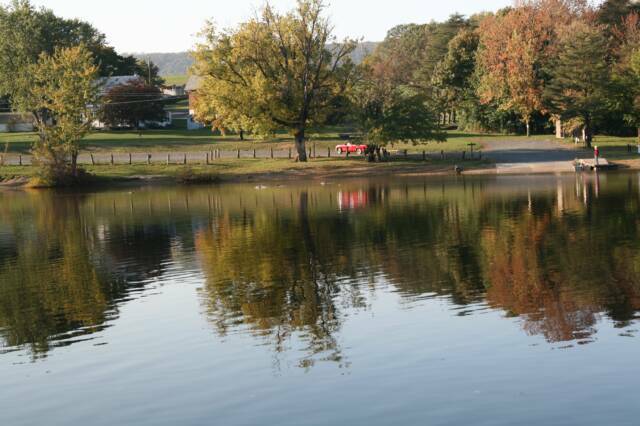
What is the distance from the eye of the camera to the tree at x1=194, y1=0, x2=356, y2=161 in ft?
281

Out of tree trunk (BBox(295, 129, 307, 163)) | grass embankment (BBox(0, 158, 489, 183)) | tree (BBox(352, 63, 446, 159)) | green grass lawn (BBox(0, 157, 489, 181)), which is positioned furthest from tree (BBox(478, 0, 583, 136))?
tree trunk (BBox(295, 129, 307, 163))

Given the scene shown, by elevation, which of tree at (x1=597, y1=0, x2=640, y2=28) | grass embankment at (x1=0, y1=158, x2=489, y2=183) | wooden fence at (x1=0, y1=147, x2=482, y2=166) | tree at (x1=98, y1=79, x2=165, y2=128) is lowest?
grass embankment at (x1=0, y1=158, x2=489, y2=183)

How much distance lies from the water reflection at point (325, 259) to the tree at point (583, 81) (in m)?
27.4

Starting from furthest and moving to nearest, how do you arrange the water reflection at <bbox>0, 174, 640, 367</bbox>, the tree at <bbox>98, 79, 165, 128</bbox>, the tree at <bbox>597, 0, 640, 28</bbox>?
the tree at <bbox>98, 79, 165, 128</bbox> < the tree at <bbox>597, 0, 640, 28</bbox> < the water reflection at <bbox>0, 174, 640, 367</bbox>

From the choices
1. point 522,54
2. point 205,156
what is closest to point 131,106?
point 205,156

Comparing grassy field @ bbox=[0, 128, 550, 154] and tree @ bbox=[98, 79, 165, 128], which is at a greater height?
tree @ bbox=[98, 79, 165, 128]

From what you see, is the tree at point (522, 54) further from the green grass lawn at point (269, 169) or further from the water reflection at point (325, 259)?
the water reflection at point (325, 259)

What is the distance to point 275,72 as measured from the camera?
285 ft

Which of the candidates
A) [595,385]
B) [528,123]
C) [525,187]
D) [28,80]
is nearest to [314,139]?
[528,123]

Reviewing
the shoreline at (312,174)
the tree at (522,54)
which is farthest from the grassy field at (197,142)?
the shoreline at (312,174)

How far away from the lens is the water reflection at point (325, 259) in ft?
89.5

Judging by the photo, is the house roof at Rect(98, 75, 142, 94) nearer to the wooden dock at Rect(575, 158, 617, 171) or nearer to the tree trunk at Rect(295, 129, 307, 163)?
the tree trunk at Rect(295, 129, 307, 163)

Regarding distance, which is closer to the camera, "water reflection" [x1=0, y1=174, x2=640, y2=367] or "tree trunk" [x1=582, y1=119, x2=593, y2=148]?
"water reflection" [x1=0, y1=174, x2=640, y2=367]

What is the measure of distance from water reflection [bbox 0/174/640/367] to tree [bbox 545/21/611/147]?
27.4 metres
